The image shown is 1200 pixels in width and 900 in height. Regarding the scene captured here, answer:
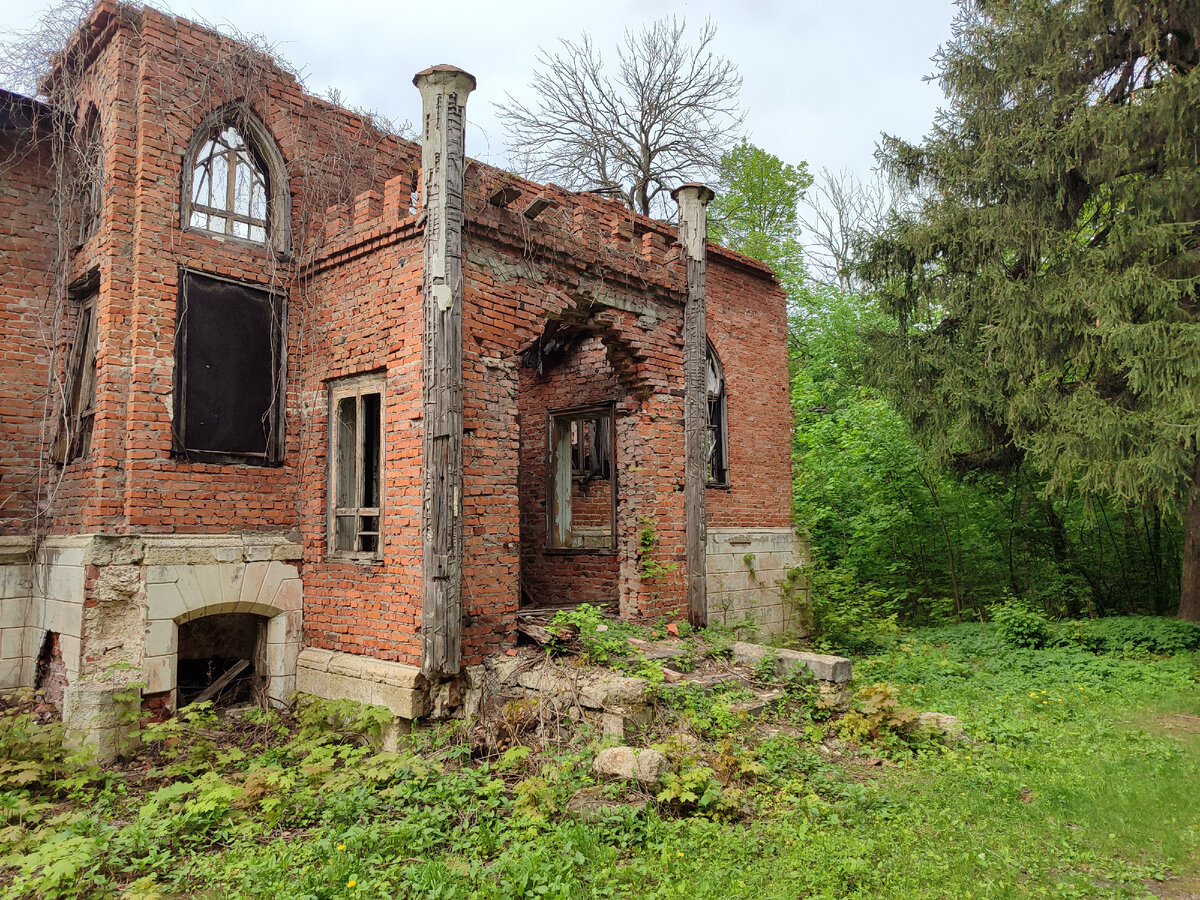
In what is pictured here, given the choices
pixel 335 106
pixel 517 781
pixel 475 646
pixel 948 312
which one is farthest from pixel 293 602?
pixel 948 312

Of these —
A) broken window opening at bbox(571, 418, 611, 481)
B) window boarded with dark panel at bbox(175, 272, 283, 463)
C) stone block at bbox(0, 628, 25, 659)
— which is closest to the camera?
window boarded with dark panel at bbox(175, 272, 283, 463)

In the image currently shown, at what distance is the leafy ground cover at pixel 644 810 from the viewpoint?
423 cm

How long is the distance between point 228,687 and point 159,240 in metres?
4.72

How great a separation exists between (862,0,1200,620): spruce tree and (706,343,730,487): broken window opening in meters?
2.73

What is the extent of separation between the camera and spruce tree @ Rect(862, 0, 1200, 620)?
9.50 metres

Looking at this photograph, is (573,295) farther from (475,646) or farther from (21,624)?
(21,624)

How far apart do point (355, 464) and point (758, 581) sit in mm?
6760

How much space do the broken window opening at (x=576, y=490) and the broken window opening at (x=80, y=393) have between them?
18.8ft

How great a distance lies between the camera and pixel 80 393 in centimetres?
832

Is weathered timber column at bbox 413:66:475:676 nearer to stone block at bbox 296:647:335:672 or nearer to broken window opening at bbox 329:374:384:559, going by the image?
broken window opening at bbox 329:374:384:559

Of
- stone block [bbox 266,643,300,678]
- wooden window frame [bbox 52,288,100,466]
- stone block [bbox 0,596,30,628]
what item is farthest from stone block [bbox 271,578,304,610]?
stone block [bbox 0,596,30,628]

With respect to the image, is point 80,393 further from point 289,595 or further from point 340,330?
point 289,595

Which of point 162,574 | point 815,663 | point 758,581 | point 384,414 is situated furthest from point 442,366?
point 758,581

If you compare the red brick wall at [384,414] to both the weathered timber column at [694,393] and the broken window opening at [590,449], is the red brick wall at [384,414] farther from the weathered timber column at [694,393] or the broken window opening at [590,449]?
the broken window opening at [590,449]
